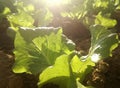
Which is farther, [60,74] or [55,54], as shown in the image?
[55,54]

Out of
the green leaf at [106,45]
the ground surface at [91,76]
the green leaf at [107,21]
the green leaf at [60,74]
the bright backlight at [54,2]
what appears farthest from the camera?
the bright backlight at [54,2]

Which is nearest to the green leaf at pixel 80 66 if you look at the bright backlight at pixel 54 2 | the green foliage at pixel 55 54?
the green foliage at pixel 55 54

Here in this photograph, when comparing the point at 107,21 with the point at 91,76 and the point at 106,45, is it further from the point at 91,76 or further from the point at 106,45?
the point at 106,45

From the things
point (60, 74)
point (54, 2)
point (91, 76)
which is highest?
point (60, 74)

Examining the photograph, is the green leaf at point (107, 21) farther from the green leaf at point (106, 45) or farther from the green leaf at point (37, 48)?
the green leaf at point (37, 48)

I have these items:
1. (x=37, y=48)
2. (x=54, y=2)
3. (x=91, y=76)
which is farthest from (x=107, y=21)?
(x=54, y=2)

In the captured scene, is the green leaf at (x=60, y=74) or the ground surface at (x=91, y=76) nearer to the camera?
the green leaf at (x=60, y=74)
